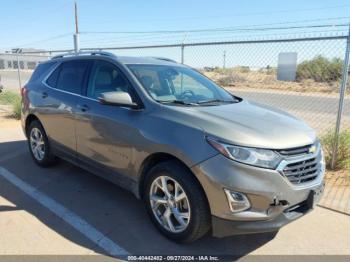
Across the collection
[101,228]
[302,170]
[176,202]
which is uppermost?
[302,170]

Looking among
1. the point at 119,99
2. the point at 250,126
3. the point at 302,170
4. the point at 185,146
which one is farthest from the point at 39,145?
the point at 302,170

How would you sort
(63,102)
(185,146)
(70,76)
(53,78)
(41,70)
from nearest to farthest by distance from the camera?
(185,146)
(63,102)
(70,76)
(53,78)
(41,70)

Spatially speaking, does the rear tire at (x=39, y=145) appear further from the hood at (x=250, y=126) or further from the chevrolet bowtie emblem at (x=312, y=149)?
the chevrolet bowtie emblem at (x=312, y=149)

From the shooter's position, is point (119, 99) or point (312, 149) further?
point (119, 99)

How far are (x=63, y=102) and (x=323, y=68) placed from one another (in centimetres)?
717

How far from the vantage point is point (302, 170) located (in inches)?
127

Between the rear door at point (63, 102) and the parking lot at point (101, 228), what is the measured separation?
0.64 metres

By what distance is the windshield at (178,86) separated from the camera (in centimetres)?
400

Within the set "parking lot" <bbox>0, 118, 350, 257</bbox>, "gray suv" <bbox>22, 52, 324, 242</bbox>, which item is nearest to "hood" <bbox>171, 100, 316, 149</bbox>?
"gray suv" <bbox>22, 52, 324, 242</bbox>

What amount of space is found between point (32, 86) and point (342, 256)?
16.1ft

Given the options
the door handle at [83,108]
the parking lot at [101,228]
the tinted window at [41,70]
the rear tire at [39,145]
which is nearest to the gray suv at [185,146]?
the door handle at [83,108]

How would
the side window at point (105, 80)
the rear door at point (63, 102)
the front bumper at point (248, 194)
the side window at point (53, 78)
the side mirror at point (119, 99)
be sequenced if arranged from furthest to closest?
the side window at point (53, 78) → the rear door at point (63, 102) → the side window at point (105, 80) → the side mirror at point (119, 99) → the front bumper at point (248, 194)

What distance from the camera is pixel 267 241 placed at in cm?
363

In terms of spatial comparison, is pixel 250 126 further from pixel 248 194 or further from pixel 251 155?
pixel 248 194
